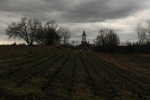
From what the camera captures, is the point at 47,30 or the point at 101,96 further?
the point at 47,30

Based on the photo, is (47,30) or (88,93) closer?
(88,93)

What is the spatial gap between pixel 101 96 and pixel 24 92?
11.8 feet

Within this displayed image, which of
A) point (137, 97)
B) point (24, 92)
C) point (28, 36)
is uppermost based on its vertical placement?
point (28, 36)

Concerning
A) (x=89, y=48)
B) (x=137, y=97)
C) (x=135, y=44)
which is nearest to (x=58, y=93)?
(x=137, y=97)

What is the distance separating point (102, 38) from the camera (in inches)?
4065

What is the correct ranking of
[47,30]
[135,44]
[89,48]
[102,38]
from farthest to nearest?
[89,48] < [102,38] < [47,30] < [135,44]

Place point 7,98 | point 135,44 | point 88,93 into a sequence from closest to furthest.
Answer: point 7,98 → point 88,93 → point 135,44

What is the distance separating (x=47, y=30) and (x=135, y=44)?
3970 centimetres

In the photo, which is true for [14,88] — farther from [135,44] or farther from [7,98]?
[135,44]

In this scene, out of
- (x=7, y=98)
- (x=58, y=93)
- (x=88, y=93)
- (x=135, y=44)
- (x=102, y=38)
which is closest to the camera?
(x=7, y=98)

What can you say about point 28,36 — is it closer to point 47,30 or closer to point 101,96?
point 47,30

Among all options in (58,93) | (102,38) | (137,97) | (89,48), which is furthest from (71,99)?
(89,48)

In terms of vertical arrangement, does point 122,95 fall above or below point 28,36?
below

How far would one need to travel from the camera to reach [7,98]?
719 centimetres
